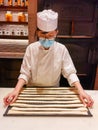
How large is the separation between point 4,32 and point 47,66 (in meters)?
1.59

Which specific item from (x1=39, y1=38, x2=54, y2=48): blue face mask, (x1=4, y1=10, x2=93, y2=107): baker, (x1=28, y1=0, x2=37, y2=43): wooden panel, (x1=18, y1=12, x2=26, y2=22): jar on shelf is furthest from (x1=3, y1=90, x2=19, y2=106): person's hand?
(x1=18, y1=12, x2=26, y2=22): jar on shelf

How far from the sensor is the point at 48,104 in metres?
1.16

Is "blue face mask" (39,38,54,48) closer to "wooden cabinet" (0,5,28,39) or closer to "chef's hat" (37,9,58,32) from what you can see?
"chef's hat" (37,9,58,32)

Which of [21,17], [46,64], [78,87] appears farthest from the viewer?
[21,17]

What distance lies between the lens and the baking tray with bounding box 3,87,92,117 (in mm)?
1077

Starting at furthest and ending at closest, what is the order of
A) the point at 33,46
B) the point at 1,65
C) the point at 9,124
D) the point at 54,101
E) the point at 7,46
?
the point at 1,65, the point at 7,46, the point at 33,46, the point at 54,101, the point at 9,124

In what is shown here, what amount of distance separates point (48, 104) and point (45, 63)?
44 cm

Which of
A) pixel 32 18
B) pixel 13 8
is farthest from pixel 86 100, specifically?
pixel 13 8

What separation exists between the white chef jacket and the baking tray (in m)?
0.16

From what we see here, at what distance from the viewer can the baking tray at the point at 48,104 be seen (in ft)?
3.53

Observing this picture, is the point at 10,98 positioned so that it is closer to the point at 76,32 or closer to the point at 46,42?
the point at 46,42

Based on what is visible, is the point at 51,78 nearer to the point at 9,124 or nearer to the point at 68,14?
the point at 9,124

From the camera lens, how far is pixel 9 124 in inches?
38.9

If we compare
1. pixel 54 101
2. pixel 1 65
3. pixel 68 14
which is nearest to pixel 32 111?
pixel 54 101
